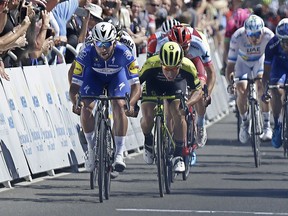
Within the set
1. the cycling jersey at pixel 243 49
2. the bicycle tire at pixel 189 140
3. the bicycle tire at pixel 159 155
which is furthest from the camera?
the cycling jersey at pixel 243 49

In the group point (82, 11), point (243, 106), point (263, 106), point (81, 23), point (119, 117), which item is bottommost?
point (263, 106)

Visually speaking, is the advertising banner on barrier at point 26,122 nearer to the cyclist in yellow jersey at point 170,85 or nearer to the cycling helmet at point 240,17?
the cyclist in yellow jersey at point 170,85

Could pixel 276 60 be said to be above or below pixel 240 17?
above

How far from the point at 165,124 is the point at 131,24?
328 inches

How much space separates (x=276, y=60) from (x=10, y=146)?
202 inches

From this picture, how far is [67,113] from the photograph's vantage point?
17.5 metres

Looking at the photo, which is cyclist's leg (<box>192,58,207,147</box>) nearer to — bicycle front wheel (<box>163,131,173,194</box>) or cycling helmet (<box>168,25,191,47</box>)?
cycling helmet (<box>168,25,191,47</box>)

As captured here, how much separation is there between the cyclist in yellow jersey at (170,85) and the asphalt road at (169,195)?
19.6 inches

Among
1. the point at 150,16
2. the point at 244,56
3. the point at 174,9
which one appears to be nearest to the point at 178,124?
the point at 244,56

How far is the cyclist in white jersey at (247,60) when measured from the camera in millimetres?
19969

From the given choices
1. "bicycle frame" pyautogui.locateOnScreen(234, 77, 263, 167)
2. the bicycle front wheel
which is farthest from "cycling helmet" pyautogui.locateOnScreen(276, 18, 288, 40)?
the bicycle front wheel

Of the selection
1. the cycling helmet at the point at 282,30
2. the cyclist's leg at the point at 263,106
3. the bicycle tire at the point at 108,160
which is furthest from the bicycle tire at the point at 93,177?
the cyclist's leg at the point at 263,106

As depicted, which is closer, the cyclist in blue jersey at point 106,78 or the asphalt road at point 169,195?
the asphalt road at point 169,195

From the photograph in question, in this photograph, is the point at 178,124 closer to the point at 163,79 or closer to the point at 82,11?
the point at 163,79
